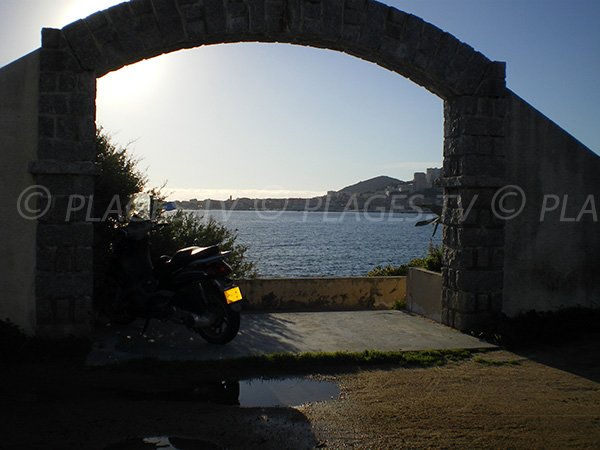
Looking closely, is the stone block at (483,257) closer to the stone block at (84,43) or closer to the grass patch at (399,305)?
the grass patch at (399,305)

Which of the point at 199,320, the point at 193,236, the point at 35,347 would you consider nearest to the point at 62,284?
the point at 35,347

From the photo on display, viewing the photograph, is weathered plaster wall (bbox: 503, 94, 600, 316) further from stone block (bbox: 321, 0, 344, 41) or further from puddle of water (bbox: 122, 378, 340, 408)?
puddle of water (bbox: 122, 378, 340, 408)

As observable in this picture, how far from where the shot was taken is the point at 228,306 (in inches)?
248

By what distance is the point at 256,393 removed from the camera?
511cm

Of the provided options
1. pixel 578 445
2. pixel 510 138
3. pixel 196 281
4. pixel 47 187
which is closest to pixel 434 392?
pixel 578 445

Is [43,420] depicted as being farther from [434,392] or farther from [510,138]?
[510,138]

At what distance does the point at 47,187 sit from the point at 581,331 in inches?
256

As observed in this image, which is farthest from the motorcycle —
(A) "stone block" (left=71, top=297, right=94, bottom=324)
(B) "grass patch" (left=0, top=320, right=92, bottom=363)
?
(B) "grass patch" (left=0, top=320, right=92, bottom=363)

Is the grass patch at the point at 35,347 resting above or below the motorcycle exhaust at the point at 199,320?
below

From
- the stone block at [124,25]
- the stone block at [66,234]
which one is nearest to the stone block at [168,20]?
the stone block at [124,25]

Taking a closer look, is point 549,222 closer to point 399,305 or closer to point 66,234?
point 399,305

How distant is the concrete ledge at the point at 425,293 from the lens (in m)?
8.45

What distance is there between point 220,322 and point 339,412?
7.40 ft

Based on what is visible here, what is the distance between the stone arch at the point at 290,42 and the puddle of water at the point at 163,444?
2835 mm
